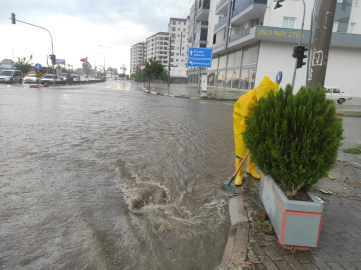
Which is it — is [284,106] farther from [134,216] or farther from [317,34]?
[317,34]

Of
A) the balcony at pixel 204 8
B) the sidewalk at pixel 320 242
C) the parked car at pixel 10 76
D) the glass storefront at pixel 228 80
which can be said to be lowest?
the sidewalk at pixel 320 242

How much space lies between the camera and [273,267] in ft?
7.75

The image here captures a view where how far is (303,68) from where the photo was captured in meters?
27.2

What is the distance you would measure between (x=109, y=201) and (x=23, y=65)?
71789 mm

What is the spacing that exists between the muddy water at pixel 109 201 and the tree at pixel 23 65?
66.1 m

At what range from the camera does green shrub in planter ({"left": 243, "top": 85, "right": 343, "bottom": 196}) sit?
8.73 ft

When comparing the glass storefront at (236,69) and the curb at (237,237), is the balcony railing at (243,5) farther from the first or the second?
the curb at (237,237)

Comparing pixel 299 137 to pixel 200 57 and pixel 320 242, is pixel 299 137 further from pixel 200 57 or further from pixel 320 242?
pixel 200 57

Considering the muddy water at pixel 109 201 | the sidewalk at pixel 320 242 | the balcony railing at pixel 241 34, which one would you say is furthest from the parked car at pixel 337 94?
the sidewalk at pixel 320 242

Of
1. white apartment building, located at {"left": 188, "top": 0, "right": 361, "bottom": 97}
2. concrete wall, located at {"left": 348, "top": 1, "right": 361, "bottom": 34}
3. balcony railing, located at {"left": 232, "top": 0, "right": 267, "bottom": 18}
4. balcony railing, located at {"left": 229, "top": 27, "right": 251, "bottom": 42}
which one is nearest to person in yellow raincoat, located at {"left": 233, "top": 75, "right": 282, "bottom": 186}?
white apartment building, located at {"left": 188, "top": 0, "right": 361, "bottom": 97}

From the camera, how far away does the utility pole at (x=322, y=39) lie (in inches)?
197

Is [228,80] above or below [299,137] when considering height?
above

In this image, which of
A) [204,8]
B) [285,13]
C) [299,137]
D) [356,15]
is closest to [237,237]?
[299,137]

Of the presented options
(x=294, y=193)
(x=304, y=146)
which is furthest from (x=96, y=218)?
(x=304, y=146)
